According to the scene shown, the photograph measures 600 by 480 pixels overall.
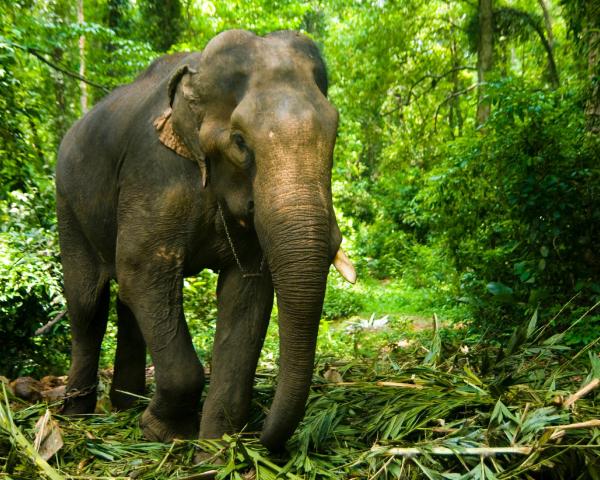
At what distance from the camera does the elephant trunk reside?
9.21ft

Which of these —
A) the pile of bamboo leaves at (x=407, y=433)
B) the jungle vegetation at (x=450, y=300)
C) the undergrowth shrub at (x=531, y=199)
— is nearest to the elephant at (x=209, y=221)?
the pile of bamboo leaves at (x=407, y=433)

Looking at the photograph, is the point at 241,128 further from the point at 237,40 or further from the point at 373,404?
the point at 373,404

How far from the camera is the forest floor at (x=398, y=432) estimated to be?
9.25 ft

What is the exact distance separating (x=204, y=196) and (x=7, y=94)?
3.26 meters

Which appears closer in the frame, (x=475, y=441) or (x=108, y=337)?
(x=475, y=441)

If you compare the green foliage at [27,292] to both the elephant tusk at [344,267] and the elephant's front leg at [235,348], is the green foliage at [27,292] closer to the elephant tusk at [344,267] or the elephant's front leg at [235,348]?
the elephant's front leg at [235,348]

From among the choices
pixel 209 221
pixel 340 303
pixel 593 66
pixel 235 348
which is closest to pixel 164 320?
pixel 235 348

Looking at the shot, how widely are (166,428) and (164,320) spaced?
2.09 ft

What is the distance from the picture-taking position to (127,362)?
4.79 metres

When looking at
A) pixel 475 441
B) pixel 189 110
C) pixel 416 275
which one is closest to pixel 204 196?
pixel 189 110

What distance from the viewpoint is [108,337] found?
301 inches

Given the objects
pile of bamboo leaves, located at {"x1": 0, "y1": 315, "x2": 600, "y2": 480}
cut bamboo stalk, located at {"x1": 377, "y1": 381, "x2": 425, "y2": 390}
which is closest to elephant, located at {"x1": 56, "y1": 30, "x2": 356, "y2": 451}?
pile of bamboo leaves, located at {"x1": 0, "y1": 315, "x2": 600, "y2": 480}

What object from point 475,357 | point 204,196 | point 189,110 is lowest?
point 475,357

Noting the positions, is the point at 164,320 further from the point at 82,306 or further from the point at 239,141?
the point at 82,306
